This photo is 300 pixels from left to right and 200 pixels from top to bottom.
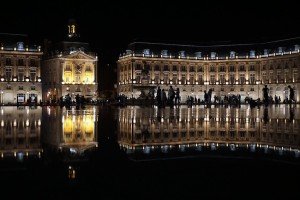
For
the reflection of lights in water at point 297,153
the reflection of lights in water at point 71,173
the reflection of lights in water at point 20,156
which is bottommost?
the reflection of lights in water at point 297,153

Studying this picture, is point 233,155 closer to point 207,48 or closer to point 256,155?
point 256,155

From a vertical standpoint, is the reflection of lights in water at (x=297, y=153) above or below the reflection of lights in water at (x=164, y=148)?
below

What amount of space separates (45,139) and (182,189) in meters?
6.86

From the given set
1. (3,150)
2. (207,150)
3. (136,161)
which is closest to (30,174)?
(136,161)

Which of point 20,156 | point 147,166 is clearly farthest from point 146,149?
point 20,156

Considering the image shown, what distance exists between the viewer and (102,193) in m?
5.14

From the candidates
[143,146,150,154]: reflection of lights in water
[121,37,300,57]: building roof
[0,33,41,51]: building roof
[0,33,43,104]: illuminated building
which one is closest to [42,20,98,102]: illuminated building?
[0,33,43,104]: illuminated building

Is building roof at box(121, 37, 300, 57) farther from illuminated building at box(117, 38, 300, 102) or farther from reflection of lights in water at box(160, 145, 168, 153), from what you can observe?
reflection of lights in water at box(160, 145, 168, 153)

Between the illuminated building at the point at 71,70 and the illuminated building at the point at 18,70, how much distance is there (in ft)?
12.7

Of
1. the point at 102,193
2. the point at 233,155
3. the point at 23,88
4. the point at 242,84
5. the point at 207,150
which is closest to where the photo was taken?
the point at 102,193

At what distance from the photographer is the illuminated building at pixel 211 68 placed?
8819 cm

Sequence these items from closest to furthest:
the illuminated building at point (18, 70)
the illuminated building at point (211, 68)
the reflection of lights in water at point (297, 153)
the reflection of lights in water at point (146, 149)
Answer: the reflection of lights in water at point (297, 153), the reflection of lights in water at point (146, 149), the illuminated building at point (18, 70), the illuminated building at point (211, 68)

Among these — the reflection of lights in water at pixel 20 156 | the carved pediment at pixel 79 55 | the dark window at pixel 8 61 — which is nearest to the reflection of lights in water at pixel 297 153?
the reflection of lights in water at pixel 20 156

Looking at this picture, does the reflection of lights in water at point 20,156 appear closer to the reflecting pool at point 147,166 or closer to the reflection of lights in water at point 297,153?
the reflecting pool at point 147,166
